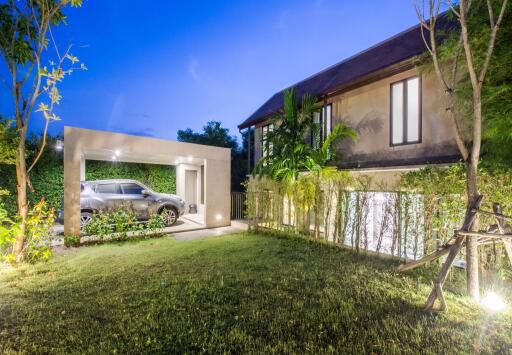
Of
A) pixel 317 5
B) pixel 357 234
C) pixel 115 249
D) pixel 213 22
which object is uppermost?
pixel 213 22

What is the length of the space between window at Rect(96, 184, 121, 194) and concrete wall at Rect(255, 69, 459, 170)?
27.0ft

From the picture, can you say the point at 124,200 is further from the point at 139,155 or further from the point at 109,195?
the point at 139,155

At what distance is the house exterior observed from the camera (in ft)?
22.3

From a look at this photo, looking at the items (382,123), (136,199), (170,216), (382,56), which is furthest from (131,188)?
(382,56)

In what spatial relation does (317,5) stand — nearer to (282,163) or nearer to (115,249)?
(282,163)

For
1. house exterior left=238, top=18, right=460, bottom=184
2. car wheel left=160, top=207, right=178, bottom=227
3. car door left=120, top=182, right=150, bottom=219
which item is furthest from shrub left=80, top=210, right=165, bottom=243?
house exterior left=238, top=18, right=460, bottom=184

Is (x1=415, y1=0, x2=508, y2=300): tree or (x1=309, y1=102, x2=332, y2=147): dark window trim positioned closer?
(x1=415, y1=0, x2=508, y2=300): tree

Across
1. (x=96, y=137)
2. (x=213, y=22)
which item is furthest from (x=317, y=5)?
(x=96, y=137)

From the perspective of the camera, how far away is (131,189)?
383 inches

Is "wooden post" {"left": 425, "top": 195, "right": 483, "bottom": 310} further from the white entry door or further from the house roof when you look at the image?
the white entry door

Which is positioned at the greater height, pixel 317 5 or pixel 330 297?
pixel 317 5

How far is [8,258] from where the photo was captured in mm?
5023

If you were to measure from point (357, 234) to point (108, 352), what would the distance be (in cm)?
535

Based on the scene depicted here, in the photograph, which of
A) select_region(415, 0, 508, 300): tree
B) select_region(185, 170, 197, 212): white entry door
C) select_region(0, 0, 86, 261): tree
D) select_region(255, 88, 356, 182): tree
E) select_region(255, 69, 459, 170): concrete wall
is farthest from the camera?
select_region(185, 170, 197, 212): white entry door
